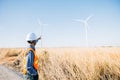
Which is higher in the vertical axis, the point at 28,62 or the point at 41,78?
the point at 28,62

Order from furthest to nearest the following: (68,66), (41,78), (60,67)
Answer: (41,78) → (60,67) → (68,66)

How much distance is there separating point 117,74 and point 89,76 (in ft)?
2.55

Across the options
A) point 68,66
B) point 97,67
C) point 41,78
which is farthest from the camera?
point 41,78

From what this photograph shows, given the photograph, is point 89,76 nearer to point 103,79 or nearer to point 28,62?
point 103,79

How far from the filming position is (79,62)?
6.87m

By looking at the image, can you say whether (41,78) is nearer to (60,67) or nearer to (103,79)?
(60,67)

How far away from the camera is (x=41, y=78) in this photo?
9.18 meters

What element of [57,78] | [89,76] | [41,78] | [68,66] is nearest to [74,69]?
[68,66]

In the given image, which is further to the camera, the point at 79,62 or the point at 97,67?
the point at 79,62

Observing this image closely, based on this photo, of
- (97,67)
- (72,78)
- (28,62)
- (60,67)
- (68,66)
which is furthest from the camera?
(60,67)

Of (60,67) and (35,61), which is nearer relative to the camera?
(35,61)

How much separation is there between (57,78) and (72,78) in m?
0.98

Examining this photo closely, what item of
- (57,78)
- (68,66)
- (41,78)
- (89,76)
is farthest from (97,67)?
(41,78)

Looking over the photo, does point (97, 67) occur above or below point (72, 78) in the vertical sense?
above
